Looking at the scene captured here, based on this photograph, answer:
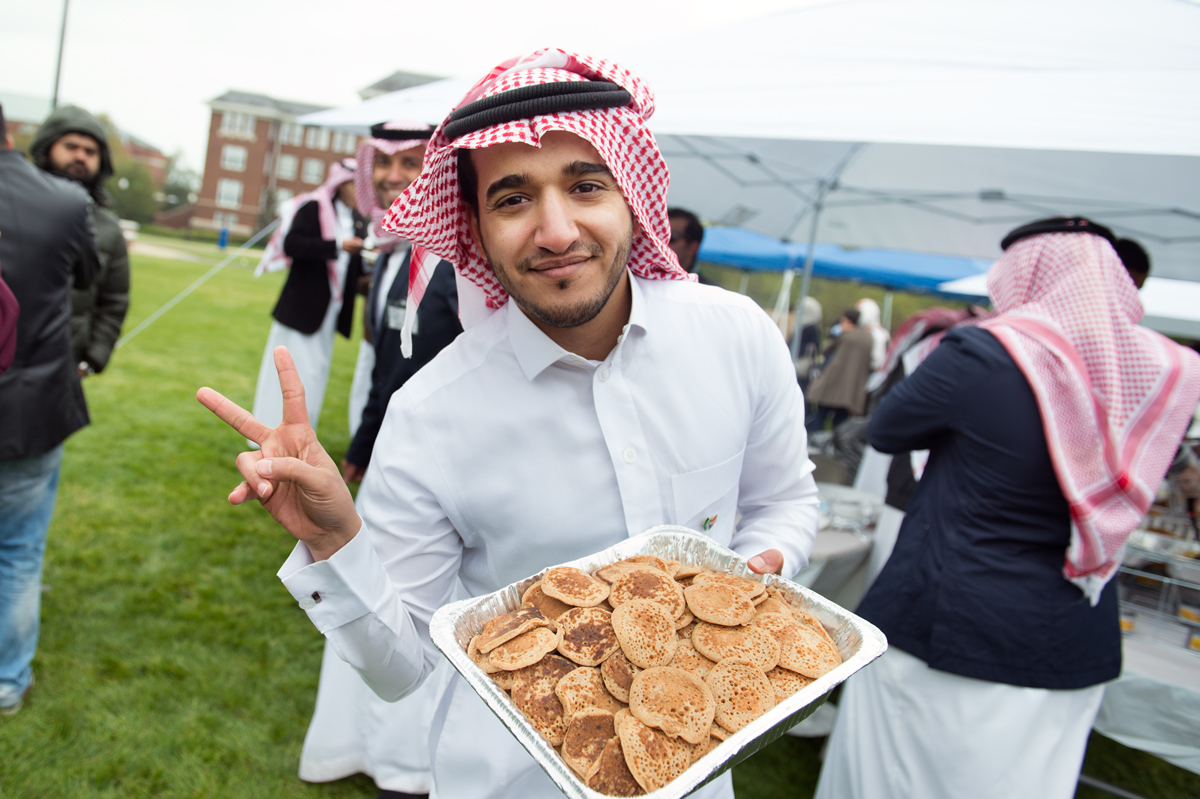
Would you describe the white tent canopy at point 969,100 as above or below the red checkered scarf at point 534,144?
above

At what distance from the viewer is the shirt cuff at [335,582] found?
115 cm

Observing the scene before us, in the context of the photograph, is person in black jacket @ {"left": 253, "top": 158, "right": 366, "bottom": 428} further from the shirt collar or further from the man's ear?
the shirt collar

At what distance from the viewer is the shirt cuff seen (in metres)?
1.15

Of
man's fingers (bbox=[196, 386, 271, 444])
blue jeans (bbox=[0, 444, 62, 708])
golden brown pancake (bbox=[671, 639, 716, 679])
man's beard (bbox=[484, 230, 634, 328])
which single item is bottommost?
blue jeans (bbox=[0, 444, 62, 708])

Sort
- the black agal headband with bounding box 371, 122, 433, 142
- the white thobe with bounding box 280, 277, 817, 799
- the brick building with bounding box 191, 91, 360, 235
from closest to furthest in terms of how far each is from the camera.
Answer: the white thobe with bounding box 280, 277, 817, 799 < the black agal headband with bounding box 371, 122, 433, 142 < the brick building with bounding box 191, 91, 360, 235

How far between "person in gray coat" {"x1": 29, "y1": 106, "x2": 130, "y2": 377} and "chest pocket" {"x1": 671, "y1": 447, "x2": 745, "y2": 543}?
3279 millimetres

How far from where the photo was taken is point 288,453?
3.68 feet

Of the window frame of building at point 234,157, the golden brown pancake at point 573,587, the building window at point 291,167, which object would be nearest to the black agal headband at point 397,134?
the golden brown pancake at point 573,587

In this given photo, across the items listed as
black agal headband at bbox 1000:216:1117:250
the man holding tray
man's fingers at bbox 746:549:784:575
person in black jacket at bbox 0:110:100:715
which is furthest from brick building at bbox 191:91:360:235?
man's fingers at bbox 746:549:784:575

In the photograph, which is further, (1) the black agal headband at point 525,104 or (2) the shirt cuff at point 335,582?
(1) the black agal headband at point 525,104

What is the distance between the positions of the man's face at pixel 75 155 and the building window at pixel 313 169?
213ft

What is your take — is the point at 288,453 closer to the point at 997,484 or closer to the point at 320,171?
the point at 997,484

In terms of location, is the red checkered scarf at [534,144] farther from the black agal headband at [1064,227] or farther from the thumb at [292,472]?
the black agal headband at [1064,227]

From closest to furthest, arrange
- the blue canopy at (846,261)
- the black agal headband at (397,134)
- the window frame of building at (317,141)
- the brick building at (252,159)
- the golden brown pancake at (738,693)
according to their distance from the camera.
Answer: the golden brown pancake at (738,693) < the black agal headband at (397,134) < the blue canopy at (846,261) < the brick building at (252,159) < the window frame of building at (317,141)
